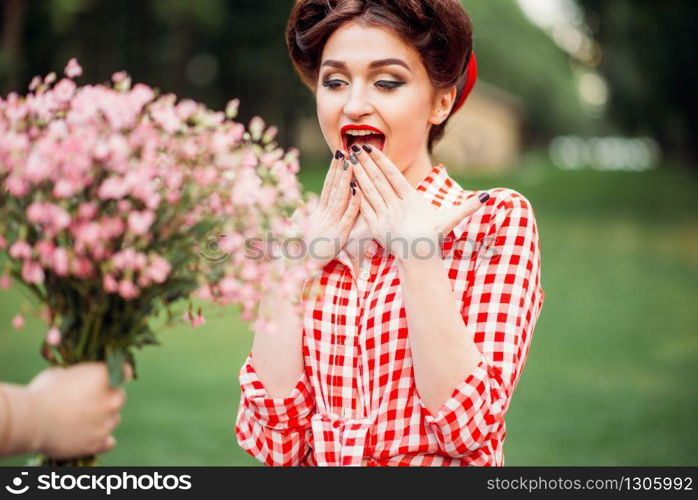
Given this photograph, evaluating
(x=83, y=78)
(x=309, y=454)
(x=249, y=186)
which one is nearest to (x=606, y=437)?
(x=309, y=454)

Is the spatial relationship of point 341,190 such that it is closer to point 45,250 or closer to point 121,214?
point 121,214

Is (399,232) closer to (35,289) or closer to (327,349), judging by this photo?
(327,349)

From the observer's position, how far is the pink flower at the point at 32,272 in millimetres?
1435

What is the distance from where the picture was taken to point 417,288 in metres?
1.95

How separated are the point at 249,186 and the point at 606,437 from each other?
639cm

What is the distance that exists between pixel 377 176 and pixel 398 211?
14cm

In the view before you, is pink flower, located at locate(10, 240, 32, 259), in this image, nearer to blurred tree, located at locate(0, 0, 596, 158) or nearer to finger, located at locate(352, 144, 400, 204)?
finger, located at locate(352, 144, 400, 204)

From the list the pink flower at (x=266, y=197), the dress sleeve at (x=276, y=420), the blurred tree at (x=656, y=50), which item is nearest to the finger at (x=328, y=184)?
the dress sleeve at (x=276, y=420)

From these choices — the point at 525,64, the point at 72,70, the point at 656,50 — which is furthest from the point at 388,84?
the point at 525,64

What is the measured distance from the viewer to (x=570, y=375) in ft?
29.3

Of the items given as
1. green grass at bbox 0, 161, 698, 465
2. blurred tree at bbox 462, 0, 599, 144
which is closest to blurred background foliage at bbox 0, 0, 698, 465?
green grass at bbox 0, 161, 698, 465

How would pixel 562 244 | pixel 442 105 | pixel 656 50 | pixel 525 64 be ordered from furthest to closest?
pixel 525 64
pixel 656 50
pixel 562 244
pixel 442 105

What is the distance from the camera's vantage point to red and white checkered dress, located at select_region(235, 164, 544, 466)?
2.03m

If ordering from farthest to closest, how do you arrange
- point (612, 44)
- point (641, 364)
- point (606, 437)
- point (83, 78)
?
point (612, 44), point (83, 78), point (641, 364), point (606, 437)
